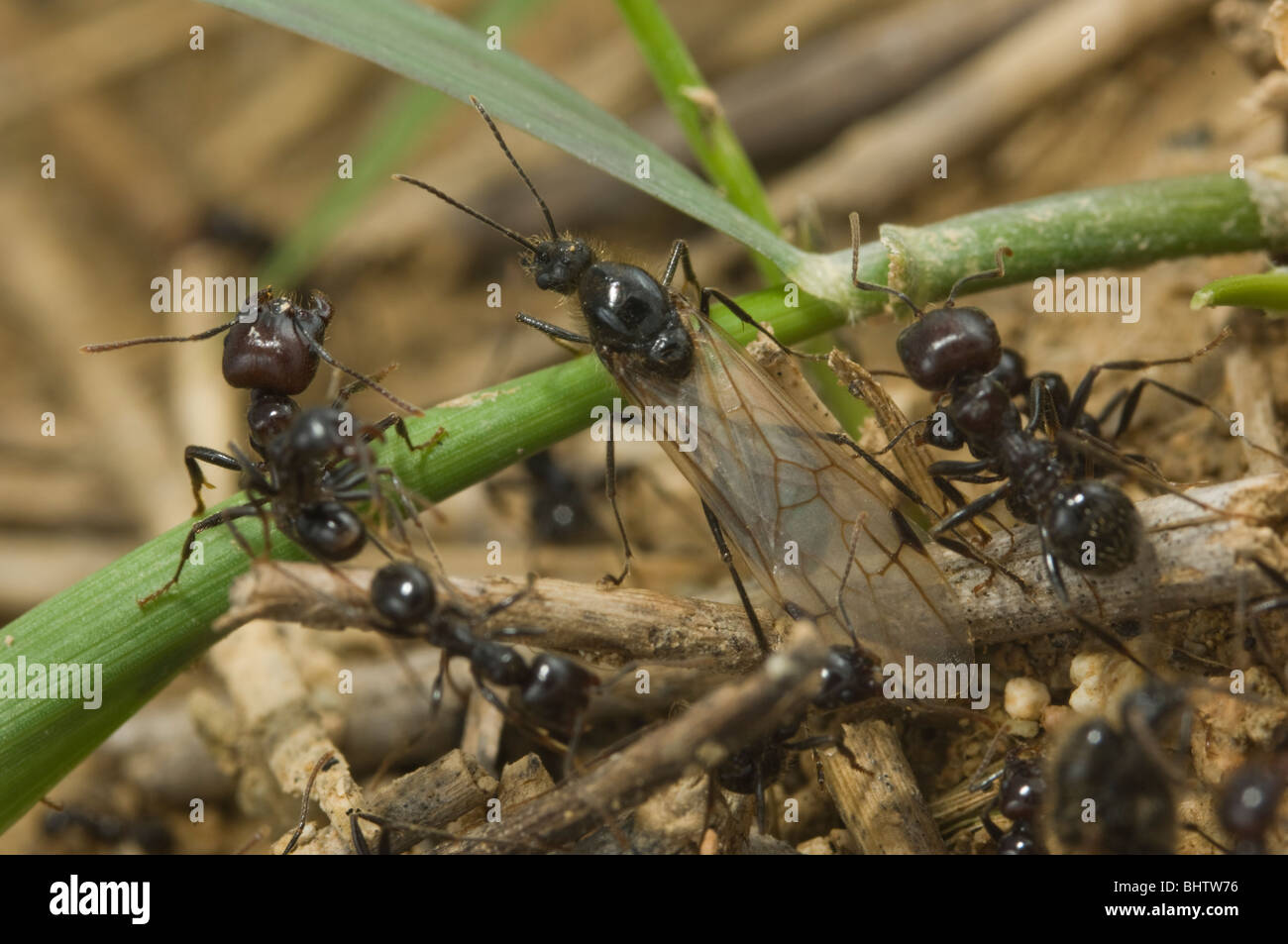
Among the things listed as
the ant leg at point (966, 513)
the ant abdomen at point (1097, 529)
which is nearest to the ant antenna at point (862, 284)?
the ant leg at point (966, 513)

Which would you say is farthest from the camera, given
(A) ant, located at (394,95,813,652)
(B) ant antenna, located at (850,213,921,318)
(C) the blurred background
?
(C) the blurred background

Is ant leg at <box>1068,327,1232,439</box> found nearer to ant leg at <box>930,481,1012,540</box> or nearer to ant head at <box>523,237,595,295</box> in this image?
ant leg at <box>930,481,1012,540</box>

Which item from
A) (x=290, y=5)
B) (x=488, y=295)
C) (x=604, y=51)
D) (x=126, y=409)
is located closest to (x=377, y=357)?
(x=488, y=295)

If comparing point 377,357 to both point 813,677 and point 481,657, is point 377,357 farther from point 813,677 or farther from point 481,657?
point 813,677

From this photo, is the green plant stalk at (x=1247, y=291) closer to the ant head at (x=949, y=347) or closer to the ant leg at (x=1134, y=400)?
the ant leg at (x=1134, y=400)

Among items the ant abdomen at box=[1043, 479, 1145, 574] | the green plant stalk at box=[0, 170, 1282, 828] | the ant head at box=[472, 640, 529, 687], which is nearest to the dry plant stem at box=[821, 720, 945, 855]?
the ant abdomen at box=[1043, 479, 1145, 574]

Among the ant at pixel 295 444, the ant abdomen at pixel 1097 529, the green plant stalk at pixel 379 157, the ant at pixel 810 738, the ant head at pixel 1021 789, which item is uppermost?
the green plant stalk at pixel 379 157
